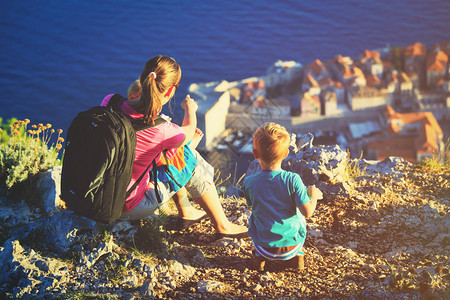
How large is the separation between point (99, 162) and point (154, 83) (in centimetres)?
46

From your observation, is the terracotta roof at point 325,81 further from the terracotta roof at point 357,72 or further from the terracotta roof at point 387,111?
the terracotta roof at point 387,111

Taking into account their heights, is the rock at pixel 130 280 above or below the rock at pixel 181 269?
above

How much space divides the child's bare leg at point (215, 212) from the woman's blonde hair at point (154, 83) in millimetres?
558

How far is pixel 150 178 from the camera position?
244 cm

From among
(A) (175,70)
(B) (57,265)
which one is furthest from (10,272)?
(A) (175,70)

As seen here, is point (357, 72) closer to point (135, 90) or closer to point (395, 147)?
point (395, 147)

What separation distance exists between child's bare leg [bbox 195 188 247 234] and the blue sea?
83.4 ft

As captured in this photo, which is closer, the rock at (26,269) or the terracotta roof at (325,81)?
the rock at (26,269)

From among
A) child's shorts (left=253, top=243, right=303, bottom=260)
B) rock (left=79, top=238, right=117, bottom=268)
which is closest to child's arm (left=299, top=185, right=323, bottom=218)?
child's shorts (left=253, top=243, right=303, bottom=260)

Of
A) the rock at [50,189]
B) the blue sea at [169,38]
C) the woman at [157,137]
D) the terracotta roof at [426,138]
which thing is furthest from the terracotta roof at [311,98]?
the woman at [157,137]

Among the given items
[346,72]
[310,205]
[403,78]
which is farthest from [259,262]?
[403,78]

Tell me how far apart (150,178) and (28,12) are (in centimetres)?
4568

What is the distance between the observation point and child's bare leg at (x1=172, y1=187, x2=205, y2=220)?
272cm

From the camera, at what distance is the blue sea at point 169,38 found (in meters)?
32.4
